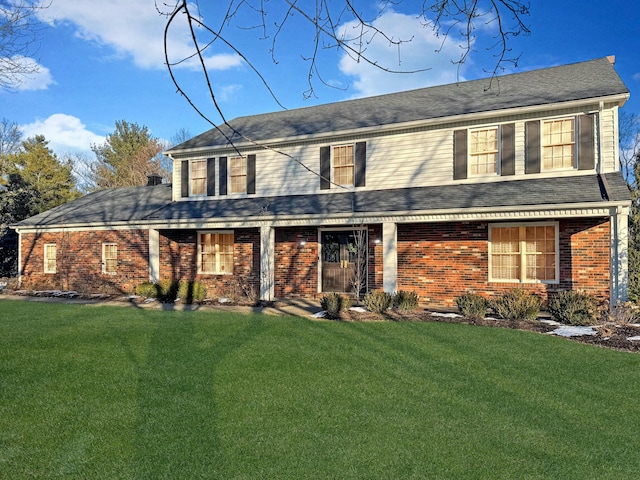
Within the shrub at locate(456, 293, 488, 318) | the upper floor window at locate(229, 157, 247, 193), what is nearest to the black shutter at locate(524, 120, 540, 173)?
the shrub at locate(456, 293, 488, 318)

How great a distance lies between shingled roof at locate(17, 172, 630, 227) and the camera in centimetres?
1088

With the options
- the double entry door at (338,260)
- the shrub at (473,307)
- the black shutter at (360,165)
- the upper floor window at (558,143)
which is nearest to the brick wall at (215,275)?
the double entry door at (338,260)

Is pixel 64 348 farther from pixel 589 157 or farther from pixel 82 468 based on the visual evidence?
pixel 589 157

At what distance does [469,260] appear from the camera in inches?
508

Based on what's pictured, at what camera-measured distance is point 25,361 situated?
6.66 metres

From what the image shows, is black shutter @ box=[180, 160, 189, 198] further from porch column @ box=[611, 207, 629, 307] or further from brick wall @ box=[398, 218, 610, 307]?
porch column @ box=[611, 207, 629, 307]

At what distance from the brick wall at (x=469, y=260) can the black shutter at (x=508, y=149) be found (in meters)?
1.63

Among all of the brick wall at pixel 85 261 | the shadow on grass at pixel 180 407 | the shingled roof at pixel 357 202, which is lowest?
the shadow on grass at pixel 180 407

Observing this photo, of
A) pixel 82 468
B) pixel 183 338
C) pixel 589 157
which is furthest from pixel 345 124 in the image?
pixel 82 468

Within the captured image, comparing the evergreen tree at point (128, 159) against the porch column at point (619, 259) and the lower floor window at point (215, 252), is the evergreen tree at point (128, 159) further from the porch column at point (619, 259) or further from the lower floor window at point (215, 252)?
the porch column at point (619, 259)

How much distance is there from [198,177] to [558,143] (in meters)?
11.9

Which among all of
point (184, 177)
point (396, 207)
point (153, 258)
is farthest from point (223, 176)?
point (396, 207)

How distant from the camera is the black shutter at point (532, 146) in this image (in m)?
12.2

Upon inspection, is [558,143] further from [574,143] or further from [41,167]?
[41,167]
